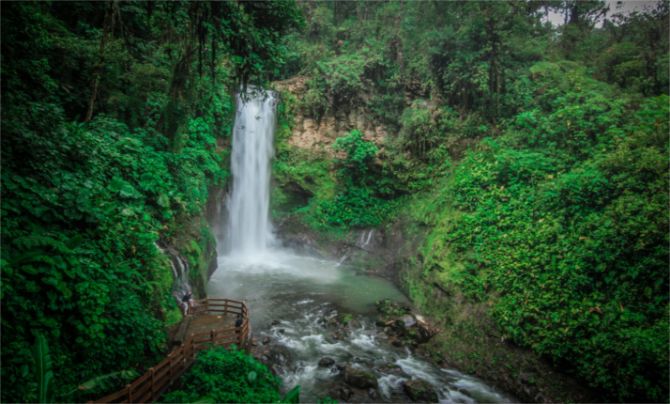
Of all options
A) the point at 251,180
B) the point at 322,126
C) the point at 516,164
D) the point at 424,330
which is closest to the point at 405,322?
the point at 424,330

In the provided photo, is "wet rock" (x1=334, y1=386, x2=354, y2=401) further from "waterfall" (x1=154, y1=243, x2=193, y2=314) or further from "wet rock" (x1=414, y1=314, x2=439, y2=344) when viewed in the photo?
"waterfall" (x1=154, y1=243, x2=193, y2=314)

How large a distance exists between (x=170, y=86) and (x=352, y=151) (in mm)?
11374

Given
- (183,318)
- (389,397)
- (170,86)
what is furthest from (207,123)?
(389,397)

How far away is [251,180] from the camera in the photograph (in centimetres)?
2120

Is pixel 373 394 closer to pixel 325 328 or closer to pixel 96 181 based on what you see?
pixel 325 328

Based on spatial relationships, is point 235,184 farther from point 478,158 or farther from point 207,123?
point 478,158

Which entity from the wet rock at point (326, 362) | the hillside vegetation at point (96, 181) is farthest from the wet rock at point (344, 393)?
the hillside vegetation at point (96, 181)

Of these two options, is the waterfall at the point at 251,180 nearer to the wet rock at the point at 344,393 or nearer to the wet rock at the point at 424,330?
the wet rock at the point at 424,330

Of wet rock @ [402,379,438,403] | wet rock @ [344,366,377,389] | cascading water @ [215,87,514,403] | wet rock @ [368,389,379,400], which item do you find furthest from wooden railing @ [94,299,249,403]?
wet rock @ [402,379,438,403]

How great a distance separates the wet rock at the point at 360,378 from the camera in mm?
9031

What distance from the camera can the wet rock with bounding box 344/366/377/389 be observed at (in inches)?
356

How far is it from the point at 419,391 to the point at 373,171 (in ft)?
45.8

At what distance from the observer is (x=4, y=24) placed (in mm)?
6375

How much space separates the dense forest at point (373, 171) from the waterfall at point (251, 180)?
981 mm
